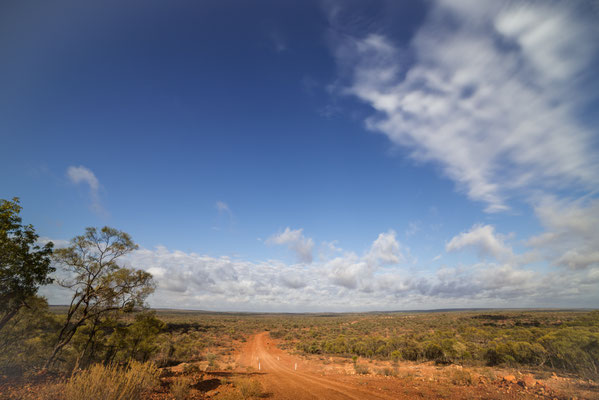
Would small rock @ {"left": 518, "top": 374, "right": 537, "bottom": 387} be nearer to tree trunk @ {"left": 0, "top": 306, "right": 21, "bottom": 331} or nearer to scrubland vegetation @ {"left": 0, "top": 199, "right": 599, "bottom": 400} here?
scrubland vegetation @ {"left": 0, "top": 199, "right": 599, "bottom": 400}

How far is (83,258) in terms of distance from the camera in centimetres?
1595

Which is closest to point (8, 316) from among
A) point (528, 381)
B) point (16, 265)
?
point (16, 265)

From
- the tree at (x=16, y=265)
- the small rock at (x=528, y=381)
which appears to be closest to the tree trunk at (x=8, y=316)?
the tree at (x=16, y=265)

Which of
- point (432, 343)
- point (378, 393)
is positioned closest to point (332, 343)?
point (432, 343)

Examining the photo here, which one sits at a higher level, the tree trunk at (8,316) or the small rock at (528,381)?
the tree trunk at (8,316)

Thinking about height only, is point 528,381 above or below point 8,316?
below

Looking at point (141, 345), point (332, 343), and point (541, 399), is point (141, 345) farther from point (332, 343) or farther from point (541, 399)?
point (541, 399)

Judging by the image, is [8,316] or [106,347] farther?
[106,347]

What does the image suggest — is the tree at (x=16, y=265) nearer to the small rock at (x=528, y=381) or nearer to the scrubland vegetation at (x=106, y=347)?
the scrubland vegetation at (x=106, y=347)

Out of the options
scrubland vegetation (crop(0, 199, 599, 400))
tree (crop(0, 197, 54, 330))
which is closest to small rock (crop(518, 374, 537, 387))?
scrubland vegetation (crop(0, 199, 599, 400))

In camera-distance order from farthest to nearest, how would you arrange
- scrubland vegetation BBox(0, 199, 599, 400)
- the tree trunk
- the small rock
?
the tree trunk < the small rock < scrubland vegetation BBox(0, 199, 599, 400)

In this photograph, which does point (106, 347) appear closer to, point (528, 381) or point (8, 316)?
point (8, 316)

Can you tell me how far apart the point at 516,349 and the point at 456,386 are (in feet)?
36.7

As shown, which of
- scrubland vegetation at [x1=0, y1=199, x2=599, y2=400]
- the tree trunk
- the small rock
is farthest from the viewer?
the tree trunk
